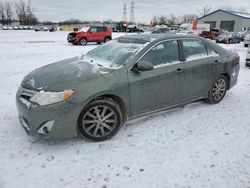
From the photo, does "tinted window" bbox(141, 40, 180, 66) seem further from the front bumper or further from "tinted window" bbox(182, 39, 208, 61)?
the front bumper

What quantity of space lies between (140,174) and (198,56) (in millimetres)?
2695

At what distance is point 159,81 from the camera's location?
3672 mm

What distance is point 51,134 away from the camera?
2959 millimetres

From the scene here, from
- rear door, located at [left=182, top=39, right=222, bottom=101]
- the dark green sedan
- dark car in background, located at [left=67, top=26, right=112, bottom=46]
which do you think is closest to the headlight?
the dark green sedan

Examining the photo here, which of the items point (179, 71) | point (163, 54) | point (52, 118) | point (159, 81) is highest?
point (163, 54)

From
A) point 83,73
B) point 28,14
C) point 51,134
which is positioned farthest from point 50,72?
point 28,14

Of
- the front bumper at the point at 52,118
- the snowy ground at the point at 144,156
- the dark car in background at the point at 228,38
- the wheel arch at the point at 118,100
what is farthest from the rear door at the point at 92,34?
the front bumper at the point at 52,118

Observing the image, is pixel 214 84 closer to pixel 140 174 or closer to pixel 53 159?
pixel 140 174

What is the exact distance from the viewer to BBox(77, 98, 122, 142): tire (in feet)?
10.3

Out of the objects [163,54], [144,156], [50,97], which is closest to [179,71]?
[163,54]

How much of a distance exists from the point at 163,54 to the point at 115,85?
3.85 ft

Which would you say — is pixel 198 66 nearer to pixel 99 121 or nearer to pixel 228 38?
pixel 99 121

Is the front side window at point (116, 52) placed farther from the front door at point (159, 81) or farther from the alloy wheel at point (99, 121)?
the alloy wheel at point (99, 121)

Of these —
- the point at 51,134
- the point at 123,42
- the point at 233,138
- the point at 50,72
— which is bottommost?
the point at 233,138
